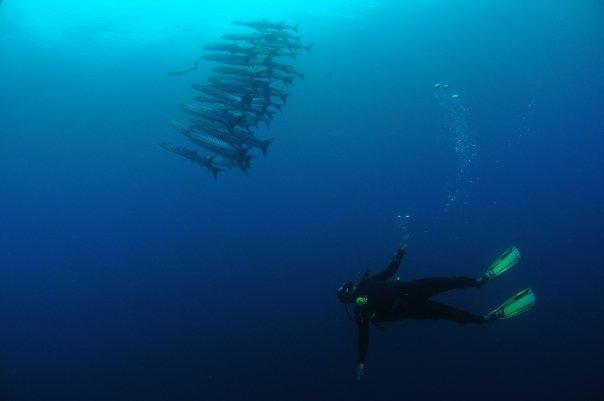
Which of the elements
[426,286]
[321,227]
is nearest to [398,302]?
[426,286]

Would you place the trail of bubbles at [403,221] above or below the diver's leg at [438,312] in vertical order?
above

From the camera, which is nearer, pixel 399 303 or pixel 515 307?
pixel 399 303

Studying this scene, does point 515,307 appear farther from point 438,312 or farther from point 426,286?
point 426,286

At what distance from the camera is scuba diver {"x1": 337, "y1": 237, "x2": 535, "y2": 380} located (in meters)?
5.43

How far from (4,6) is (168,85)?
1000cm

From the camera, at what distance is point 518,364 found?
13.1 m

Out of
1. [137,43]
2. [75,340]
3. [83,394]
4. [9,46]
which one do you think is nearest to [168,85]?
[137,43]

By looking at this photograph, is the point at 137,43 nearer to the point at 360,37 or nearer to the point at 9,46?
the point at 9,46

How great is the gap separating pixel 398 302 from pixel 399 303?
0.06 feet

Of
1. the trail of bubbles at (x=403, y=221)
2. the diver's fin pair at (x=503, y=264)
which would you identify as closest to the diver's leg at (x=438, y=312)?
the diver's fin pair at (x=503, y=264)

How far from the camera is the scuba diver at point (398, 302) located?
5.43 metres

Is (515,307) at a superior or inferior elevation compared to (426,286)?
inferior

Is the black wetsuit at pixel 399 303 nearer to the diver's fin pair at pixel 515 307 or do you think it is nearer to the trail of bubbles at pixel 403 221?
the diver's fin pair at pixel 515 307

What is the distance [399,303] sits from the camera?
5520mm
